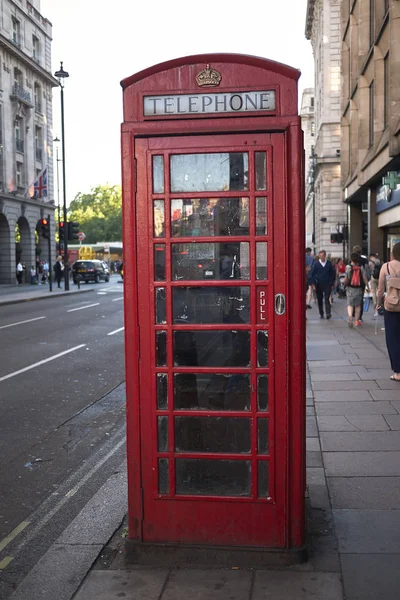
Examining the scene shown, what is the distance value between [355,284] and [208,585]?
13316mm

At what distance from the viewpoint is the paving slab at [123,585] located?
3479 millimetres

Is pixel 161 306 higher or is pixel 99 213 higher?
pixel 99 213

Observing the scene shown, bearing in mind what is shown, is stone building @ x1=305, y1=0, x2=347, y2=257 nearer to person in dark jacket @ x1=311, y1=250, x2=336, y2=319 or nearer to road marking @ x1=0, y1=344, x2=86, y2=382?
person in dark jacket @ x1=311, y1=250, x2=336, y2=319

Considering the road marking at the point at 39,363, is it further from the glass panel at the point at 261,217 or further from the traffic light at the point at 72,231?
the traffic light at the point at 72,231

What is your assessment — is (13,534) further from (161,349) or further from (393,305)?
(393,305)

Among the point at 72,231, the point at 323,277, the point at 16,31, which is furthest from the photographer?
the point at 16,31

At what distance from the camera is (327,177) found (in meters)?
54.8

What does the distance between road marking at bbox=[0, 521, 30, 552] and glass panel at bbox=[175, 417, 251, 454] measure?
1373 millimetres

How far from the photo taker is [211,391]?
3857 millimetres

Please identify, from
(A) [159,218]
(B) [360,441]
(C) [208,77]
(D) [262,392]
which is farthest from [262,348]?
(B) [360,441]

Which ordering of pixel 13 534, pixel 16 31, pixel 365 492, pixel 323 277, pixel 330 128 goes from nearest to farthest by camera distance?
pixel 13 534 < pixel 365 492 < pixel 323 277 < pixel 16 31 < pixel 330 128

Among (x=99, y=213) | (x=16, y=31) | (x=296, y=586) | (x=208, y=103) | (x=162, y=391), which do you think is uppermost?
(x=16, y=31)

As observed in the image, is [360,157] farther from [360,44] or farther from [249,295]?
[249,295]

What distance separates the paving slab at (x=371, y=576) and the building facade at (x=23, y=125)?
44.3 meters
